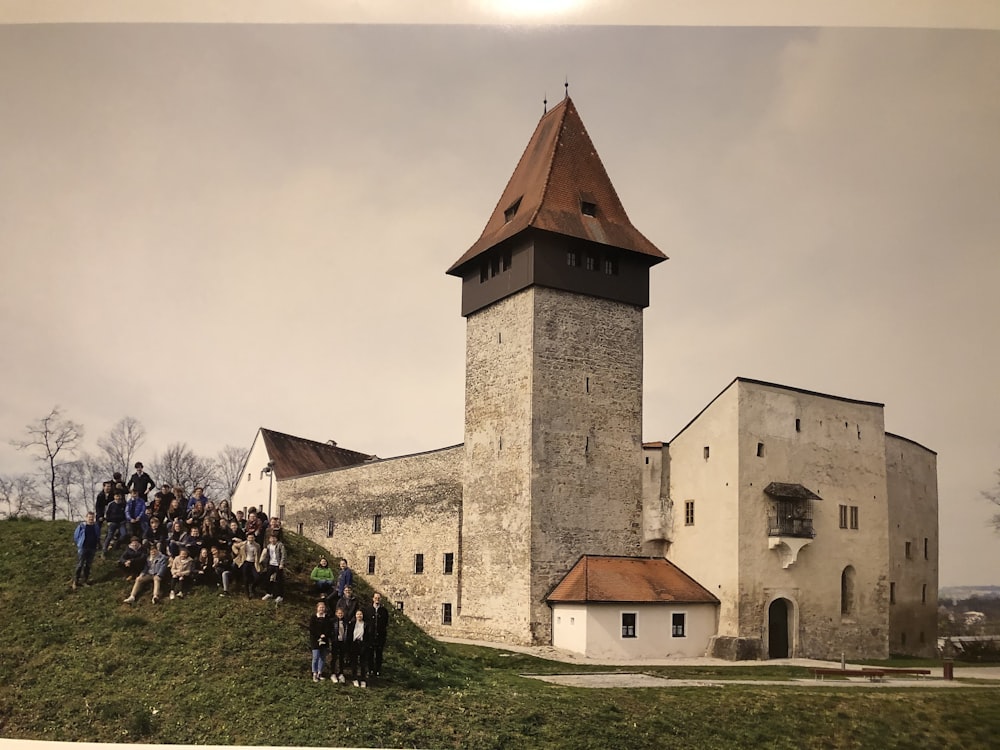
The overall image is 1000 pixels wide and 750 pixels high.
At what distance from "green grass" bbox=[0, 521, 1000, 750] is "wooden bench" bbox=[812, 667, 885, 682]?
1.22m

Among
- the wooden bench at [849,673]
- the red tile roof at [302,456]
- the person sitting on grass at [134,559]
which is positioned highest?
the red tile roof at [302,456]

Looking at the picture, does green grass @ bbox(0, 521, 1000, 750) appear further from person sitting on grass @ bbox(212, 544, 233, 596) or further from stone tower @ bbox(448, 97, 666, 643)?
stone tower @ bbox(448, 97, 666, 643)

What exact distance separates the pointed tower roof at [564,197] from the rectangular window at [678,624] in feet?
18.1

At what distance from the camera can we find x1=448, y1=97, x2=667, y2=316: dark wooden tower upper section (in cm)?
1650

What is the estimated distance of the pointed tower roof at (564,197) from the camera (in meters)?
16.6

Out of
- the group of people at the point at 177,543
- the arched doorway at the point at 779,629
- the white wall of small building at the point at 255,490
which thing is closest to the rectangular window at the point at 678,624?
the arched doorway at the point at 779,629

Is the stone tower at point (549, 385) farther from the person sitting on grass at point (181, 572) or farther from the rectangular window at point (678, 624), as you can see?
the person sitting on grass at point (181, 572)

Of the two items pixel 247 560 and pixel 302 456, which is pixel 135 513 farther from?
pixel 302 456

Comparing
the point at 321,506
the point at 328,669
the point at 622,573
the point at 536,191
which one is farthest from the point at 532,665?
the point at 321,506

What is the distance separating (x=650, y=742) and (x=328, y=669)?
3009mm

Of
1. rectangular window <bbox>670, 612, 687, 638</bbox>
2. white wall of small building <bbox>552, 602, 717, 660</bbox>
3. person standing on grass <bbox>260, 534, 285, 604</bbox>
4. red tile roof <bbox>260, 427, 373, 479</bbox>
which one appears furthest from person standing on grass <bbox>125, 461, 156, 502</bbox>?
rectangular window <bbox>670, 612, 687, 638</bbox>

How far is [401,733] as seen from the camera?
8.86 m

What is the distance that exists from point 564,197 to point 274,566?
847cm

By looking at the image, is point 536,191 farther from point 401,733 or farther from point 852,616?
point 401,733
